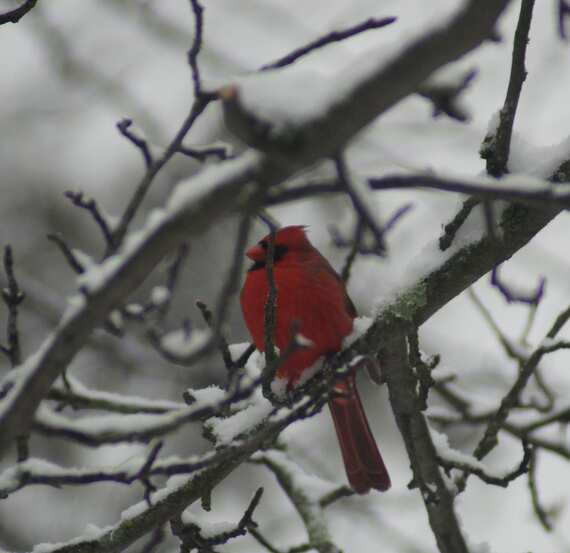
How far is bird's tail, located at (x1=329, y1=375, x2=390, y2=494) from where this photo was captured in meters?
4.02

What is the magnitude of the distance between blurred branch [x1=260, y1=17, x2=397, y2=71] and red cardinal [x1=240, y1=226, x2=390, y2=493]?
1.88 m

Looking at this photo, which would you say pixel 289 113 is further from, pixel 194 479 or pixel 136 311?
pixel 194 479

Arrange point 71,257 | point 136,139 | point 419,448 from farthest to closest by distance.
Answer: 1. point 419,448
2. point 136,139
3. point 71,257

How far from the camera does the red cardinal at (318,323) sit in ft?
12.6

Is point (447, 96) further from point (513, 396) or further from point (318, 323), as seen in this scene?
point (318, 323)

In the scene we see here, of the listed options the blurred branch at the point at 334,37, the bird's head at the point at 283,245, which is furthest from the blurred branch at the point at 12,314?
the bird's head at the point at 283,245

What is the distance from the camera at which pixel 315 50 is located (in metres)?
1.91

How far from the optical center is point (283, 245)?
4512mm

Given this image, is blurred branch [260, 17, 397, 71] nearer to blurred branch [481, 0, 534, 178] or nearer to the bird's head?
blurred branch [481, 0, 534, 178]

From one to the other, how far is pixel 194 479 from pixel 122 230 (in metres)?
1.21

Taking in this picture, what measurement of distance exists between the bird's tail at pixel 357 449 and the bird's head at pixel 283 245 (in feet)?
2.43

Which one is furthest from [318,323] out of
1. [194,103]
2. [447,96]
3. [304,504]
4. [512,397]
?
[447,96]

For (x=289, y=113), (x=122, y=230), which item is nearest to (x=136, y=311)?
(x=122, y=230)

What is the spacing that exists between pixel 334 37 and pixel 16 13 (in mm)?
1292
